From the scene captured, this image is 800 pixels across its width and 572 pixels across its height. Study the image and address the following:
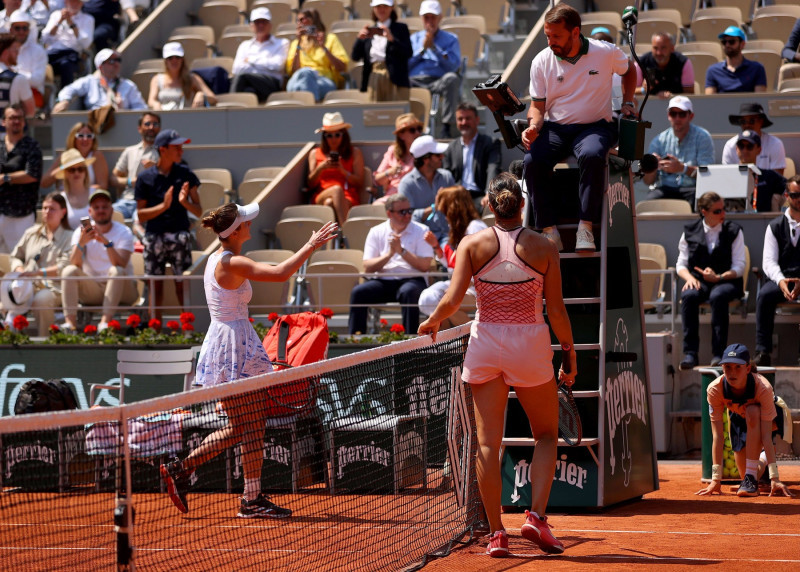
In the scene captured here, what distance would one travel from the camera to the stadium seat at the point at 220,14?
67.1 ft

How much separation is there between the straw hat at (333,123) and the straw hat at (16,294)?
3739 mm

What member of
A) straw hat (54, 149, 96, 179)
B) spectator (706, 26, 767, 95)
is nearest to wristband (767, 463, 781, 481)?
spectator (706, 26, 767, 95)

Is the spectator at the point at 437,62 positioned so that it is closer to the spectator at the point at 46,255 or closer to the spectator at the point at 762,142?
the spectator at the point at 762,142

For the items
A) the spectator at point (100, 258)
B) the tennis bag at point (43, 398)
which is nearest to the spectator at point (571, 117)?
the tennis bag at point (43, 398)

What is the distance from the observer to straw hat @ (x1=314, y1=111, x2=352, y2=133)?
1502 cm

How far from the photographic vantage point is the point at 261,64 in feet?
57.8

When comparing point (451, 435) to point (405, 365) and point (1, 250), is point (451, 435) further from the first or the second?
point (1, 250)

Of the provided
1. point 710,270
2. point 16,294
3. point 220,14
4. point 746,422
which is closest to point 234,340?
point 746,422

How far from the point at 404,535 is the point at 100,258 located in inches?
276

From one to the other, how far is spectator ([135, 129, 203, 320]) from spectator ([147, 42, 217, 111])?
3368 millimetres

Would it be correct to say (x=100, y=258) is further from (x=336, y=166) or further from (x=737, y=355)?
(x=737, y=355)

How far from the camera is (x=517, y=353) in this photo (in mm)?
6969

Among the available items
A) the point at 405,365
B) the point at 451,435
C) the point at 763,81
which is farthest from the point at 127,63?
the point at 451,435

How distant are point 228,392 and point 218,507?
3.31 m
